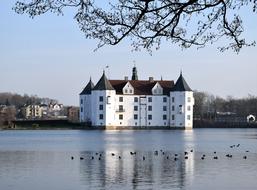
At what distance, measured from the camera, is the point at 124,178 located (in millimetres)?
20109

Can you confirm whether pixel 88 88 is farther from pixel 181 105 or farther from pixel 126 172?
pixel 126 172

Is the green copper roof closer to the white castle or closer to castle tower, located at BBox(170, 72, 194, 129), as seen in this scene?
the white castle

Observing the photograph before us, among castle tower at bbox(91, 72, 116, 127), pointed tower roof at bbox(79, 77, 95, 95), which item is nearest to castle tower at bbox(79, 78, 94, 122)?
pointed tower roof at bbox(79, 77, 95, 95)

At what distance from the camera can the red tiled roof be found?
88188 millimetres

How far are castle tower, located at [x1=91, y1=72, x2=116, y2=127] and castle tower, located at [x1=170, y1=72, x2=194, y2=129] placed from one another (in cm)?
863

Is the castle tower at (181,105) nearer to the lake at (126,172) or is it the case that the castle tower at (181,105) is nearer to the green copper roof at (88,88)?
the green copper roof at (88,88)

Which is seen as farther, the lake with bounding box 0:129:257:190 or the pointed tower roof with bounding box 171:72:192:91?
the pointed tower roof with bounding box 171:72:192:91

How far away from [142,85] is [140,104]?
296 centimetres

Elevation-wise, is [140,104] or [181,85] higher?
[181,85]

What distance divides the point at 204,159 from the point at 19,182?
12.5 metres

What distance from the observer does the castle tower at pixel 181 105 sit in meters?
86.1

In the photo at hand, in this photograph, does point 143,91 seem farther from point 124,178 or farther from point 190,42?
point 190,42

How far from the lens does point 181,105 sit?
86.2m

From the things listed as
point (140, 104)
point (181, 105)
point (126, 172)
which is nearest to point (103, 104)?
point (140, 104)
